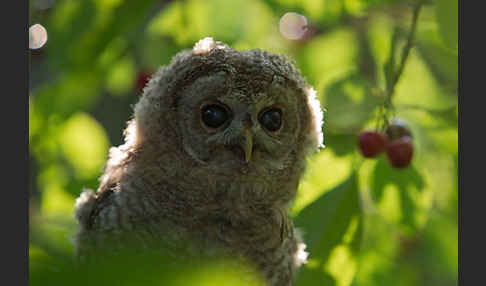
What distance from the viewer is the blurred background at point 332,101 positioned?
1.59 meters

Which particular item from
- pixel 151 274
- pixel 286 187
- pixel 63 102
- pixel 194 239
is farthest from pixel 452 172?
pixel 151 274

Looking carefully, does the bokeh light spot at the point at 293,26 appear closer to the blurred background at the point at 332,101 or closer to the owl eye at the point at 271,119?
the blurred background at the point at 332,101

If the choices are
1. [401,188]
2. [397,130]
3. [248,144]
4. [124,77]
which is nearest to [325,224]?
[248,144]

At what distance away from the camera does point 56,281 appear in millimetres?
409

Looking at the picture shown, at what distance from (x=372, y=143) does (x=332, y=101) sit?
0.66 ft

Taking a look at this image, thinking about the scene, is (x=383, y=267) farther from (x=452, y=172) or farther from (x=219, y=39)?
(x=219, y=39)

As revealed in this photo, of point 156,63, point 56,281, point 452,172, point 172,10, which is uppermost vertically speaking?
point 172,10

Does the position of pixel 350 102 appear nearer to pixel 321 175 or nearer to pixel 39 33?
pixel 321 175

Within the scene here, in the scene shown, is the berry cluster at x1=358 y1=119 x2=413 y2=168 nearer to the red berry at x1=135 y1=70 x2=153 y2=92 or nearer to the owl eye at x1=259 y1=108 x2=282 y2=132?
the owl eye at x1=259 y1=108 x2=282 y2=132

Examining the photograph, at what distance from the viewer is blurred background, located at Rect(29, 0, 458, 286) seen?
5.20ft

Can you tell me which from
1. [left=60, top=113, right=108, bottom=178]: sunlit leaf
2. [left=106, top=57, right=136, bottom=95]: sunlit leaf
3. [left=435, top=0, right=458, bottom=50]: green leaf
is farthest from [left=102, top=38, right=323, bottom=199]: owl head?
[left=106, top=57, right=136, bottom=95]: sunlit leaf

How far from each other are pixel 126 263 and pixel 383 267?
6.10ft

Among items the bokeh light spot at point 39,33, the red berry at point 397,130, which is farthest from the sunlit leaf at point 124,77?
the red berry at point 397,130

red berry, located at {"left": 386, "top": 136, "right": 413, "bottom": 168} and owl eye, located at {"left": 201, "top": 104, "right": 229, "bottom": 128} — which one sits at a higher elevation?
owl eye, located at {"left": 201, "top": 104, "right": 229, "bottom": 128}
